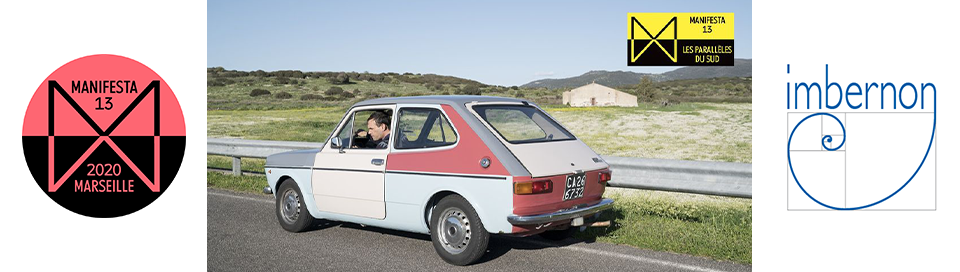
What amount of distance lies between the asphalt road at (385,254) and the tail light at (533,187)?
2.32 ft

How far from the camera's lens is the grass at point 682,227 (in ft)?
23.1

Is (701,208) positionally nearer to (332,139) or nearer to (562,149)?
(562,149)

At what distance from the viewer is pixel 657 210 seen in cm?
932

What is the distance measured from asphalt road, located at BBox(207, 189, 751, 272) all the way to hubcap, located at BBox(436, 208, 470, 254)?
0.18m

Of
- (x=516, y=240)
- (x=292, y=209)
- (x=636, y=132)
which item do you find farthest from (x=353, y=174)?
(x=636, y=132)

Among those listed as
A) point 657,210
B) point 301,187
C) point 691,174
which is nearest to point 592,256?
point 691,174

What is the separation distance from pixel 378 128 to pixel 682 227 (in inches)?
139

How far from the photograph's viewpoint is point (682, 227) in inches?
317

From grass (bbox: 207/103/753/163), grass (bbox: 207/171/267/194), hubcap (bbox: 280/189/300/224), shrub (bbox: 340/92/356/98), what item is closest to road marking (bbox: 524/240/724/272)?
hubcap (bbox: 280/189/300/224)

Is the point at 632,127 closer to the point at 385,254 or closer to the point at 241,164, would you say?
the point at 241,164

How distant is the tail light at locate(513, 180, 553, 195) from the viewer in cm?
617

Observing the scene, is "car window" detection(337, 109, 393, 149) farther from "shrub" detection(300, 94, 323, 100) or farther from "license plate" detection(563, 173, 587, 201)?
"shrub" detection(300, 94, 323, 100)

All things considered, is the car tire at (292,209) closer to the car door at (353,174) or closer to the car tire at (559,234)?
the car door at (353,174)

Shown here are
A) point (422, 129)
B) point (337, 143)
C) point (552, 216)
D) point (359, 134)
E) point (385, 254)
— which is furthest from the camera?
point (359, 134)
